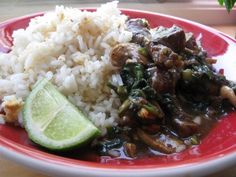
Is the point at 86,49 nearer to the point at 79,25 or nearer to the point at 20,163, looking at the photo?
the point at 79,25

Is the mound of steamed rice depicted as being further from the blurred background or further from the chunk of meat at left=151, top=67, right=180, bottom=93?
the blurred background

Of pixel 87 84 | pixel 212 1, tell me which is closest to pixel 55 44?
pixel 87 84

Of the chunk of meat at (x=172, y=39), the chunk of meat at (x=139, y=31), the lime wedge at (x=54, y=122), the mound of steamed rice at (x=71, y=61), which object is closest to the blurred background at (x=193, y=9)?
the chunk of meat at (x=139, y=31)

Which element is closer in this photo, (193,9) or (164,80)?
(164,80)

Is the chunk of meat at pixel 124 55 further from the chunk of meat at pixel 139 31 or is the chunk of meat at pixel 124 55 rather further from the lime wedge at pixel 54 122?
the lime wedge at pixel 54 122

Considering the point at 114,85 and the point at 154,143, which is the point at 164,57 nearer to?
the point at 114,85

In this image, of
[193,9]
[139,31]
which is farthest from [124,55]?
[193,9]

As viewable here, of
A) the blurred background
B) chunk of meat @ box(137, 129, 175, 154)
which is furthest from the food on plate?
the blurred background
